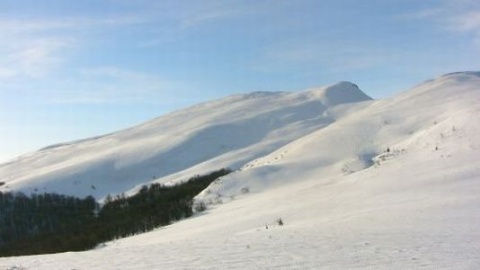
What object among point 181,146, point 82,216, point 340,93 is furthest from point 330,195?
point 340,93

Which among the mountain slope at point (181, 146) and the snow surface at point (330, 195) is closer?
the snow surface at point (330, 195)

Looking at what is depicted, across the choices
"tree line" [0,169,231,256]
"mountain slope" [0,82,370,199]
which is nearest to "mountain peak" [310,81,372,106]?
"mountain slope" [0,82,370,199]

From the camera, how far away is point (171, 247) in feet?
44.1

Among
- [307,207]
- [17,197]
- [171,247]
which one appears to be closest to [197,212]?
[307,207]

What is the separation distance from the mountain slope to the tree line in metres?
3.97

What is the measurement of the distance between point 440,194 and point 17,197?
4863 centimetres

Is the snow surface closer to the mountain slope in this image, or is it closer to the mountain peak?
the mountain slope

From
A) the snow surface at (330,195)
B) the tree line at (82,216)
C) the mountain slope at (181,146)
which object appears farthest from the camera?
the mountain slope at (181,146)

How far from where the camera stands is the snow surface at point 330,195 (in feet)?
36.5

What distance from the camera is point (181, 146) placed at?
68.1 m

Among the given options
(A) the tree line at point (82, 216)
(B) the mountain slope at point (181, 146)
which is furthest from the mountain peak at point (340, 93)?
(A) the tree line at point (82, 216)

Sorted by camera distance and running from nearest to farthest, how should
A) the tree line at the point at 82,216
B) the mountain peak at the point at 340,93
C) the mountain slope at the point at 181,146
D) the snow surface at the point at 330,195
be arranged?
the snow surface at the point at 330,195, the tree line at the point at 82,216, the mountain slope at the point at 181,146, the mountain peak at the point at 340,93

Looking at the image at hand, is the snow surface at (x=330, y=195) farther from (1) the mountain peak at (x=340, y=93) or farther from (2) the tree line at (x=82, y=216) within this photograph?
(1) the mountain peak at (x=340, y=93)

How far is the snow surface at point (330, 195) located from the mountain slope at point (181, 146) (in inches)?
13.3
